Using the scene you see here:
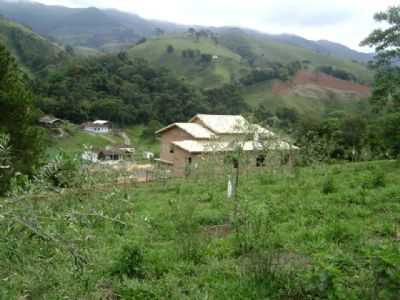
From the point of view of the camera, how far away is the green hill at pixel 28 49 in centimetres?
8938

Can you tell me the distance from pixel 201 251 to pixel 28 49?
351 ft

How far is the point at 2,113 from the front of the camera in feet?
52.4

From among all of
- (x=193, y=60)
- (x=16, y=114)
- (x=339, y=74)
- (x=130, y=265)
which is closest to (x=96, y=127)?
(x=16, y=114)

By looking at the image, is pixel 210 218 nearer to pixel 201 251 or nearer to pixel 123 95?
pixel 201 251

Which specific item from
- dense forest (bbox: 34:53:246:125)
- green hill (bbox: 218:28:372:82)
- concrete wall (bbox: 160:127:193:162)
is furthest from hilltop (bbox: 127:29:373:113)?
concrete wall (bbox: 160:127:193:162)

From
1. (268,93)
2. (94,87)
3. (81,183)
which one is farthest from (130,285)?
(268,93)

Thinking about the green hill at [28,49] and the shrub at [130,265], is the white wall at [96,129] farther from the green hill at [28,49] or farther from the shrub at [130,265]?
the shrub at [130,265]

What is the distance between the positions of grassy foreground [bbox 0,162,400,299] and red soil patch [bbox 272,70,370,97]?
86.2m

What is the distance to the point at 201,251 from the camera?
556cm

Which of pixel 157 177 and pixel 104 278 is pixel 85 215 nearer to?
pixel 104 278

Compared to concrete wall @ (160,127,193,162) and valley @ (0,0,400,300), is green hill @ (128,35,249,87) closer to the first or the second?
concrete wall @ (160,127,193,162)

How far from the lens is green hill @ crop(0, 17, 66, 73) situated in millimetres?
89375

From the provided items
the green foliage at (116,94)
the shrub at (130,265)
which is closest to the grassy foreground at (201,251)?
the shrub at (130,265)

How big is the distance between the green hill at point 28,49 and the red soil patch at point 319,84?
54473 mm
